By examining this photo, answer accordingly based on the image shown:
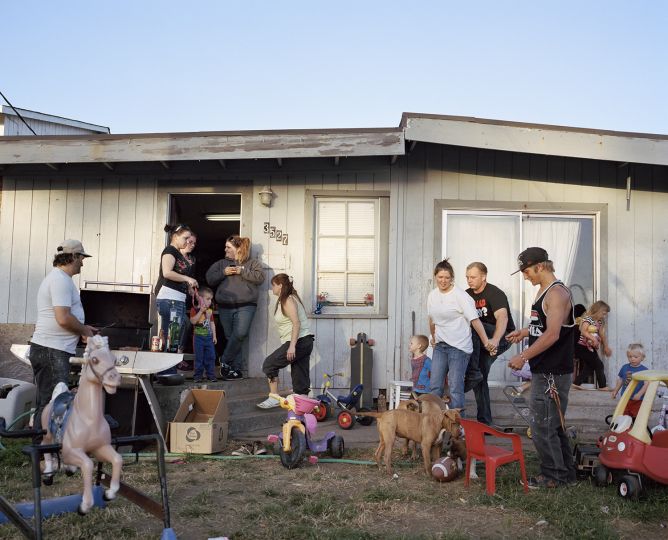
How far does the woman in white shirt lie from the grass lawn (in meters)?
0.97

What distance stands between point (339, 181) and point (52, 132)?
1101 cm

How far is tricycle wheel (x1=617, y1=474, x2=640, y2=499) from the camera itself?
4.39 meters

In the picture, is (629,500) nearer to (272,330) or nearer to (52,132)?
(272,330)

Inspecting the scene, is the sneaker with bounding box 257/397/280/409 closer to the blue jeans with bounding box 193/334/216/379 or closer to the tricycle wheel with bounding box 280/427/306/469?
the blue jeans with bounding box 193/334/216/379

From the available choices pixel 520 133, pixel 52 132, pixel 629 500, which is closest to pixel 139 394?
pixel 629 500

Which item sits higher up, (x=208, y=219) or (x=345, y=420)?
(x=208, y=219)

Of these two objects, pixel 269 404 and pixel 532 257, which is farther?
pixel 269 404

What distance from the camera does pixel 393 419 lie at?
5277 millimetres

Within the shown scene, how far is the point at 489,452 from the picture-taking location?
4727 millimetres

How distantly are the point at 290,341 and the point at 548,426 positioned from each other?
3.02 m

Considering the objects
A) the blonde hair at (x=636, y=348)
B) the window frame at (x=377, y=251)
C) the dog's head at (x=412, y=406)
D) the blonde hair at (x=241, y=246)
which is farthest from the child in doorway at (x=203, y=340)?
the blonde hair at (x=636, y=348)

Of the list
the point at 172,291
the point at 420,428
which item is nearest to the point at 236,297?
the point at 172,291

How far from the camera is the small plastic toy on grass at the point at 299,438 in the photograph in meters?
5.38

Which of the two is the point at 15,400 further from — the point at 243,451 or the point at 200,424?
the point at 243,451
